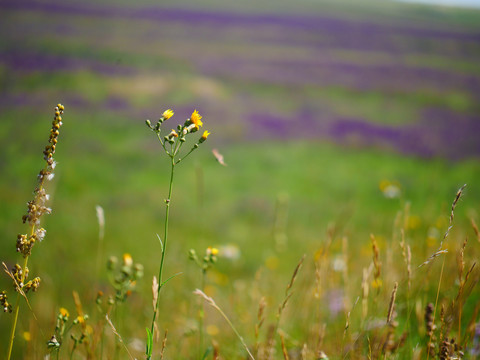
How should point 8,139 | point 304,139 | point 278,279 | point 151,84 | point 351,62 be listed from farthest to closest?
point 351,62 → point 151,84 → point 304,139 → point 8,139 → point 278,279

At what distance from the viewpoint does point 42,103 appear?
442 inches

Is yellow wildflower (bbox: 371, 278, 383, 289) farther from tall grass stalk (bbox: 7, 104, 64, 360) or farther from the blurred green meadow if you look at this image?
tall grass stalk (bbox: 7, 104, 64, 360)

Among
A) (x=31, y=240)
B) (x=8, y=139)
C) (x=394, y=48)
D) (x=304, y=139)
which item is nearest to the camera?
(x=31, y=240)

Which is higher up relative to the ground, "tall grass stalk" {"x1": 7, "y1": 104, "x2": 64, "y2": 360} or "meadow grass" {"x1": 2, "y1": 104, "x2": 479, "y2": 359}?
"tall grass stalk" {"x1": 7, "y1": 104, "x2": 64, "y2": 360}

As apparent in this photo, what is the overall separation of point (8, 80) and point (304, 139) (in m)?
10.7

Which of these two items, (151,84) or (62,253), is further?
(151,84)

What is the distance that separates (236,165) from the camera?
30.4ft

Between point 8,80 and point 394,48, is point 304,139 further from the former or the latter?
point 394,48

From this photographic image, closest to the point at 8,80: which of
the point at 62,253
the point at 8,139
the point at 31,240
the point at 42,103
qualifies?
the point at 42,103

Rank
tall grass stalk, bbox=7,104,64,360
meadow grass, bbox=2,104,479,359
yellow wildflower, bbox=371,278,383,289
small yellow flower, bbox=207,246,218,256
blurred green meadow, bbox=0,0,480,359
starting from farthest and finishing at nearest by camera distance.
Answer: blurred green meadow, bbox=0,0,480,359, meadow grass, bbox=2,104,479,359, small yellow flower, bbox=207,246,218,256, yellow wildflower, bbox=371,278,383,289, tall grass stalk, bbox=7,104,64,360

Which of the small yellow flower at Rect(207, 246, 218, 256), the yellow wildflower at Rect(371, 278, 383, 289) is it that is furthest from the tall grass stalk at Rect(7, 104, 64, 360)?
the yellow wildflower at Rect(371, 278, 383, 289)

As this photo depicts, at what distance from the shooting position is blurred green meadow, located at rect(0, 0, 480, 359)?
2.74 m

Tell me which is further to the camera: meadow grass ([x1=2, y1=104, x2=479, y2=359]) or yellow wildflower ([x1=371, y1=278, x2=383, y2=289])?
meadow grass ([x1=2, y1=104, x2=479, y2=359])

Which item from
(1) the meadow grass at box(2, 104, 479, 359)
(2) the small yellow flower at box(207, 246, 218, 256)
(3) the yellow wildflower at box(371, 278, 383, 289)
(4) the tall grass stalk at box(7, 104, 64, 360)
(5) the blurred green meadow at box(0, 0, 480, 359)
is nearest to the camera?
(4) the tall grass stalk at box(7, 104, 64, 360)
